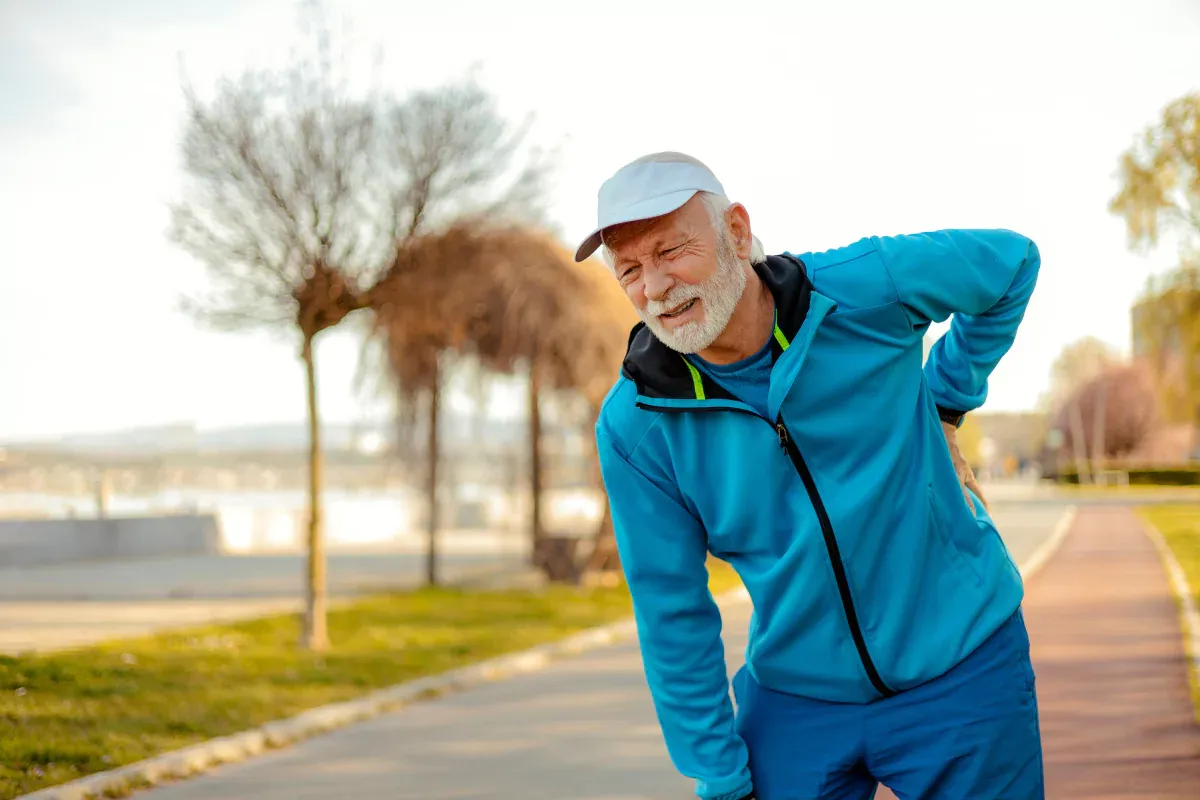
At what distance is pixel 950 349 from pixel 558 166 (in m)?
8.70

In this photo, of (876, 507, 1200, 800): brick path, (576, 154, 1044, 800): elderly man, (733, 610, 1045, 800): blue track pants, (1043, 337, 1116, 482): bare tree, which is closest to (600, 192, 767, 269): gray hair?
(576, 154, 1044, 800): elderly man

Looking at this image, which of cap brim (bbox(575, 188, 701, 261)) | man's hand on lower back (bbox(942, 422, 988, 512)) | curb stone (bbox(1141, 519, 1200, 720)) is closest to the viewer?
cap brim (bbox(575, 188, 701, 261))

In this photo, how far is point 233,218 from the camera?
33.3 feet

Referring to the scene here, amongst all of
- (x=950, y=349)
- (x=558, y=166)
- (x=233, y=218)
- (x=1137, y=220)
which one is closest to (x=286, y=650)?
(x=233, y=218)

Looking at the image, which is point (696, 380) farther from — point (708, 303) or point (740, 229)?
point (740, 229)

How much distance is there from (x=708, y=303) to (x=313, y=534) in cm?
881

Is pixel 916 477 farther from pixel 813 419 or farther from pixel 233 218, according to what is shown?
pixel 233 218

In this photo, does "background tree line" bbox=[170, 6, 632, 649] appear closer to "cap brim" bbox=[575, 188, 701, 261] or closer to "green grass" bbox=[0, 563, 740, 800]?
"green grass" bbox=[0, 563, 740, 800]

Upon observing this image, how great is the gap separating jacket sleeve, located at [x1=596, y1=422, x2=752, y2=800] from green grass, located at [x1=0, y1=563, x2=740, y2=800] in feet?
13.2

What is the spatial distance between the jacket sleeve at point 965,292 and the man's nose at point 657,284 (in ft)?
1.39

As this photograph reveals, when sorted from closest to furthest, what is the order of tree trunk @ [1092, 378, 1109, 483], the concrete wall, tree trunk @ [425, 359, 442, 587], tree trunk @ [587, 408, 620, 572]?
tree trunk @ [425, 359, 442, 587] → tree trunk @ [587, 408, 620, 572] → the concrete wall → tree trunk @ [1092, 378, 1109, 483]

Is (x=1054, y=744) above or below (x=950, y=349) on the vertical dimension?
below

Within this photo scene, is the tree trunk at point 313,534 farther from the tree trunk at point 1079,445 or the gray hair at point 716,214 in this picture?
the tree trunk at point 1079,445

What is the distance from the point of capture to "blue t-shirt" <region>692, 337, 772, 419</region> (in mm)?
2586
